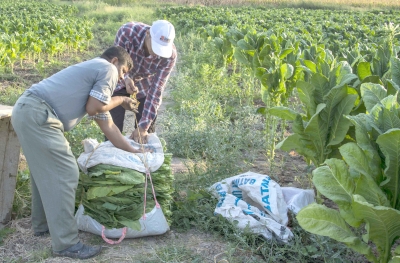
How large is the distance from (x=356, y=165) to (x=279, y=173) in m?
2.56

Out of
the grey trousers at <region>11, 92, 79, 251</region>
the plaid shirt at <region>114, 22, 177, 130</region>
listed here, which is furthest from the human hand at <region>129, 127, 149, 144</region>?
the grey trousers at <region>11, 92, 79, 251</region>

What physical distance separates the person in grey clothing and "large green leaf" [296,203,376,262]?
1.63m

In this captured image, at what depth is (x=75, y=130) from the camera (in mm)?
5512

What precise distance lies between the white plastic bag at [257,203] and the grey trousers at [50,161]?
123cm

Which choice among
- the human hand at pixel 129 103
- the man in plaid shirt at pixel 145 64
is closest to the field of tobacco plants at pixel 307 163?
the man in plaid shirt at pixel 145 64

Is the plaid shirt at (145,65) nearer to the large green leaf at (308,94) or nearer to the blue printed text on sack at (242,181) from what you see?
the blue printed text on sack at (242,181)

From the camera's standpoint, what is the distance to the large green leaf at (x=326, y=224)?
305 cm

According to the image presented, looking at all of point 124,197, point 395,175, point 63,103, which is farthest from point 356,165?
point 63,103

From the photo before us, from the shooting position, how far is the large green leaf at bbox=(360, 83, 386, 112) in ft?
11.0

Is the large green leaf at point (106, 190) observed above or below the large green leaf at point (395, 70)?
below

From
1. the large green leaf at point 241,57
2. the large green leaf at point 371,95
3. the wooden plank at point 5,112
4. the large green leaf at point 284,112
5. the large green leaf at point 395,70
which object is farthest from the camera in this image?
the large green leaf at point 241,57

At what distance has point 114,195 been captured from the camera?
13.0ft

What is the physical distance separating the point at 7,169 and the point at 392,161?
3.14m

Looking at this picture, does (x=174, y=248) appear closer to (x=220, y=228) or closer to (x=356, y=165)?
(x=220, y=228)
